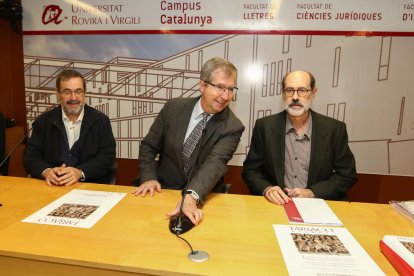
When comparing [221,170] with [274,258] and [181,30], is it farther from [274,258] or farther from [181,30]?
[181,30]

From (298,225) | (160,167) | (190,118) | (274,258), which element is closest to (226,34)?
(190,118)

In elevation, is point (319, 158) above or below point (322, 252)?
above

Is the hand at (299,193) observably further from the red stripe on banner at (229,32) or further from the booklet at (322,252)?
the red stripe on banner at (229,32)

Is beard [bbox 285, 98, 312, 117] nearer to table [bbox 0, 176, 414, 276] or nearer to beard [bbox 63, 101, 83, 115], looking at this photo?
table [bbox 0, 176, 414, 276]

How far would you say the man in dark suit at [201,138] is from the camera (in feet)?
6.25

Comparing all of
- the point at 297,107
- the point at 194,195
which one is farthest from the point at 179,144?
the point at 297,107

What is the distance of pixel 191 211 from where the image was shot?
1424mm

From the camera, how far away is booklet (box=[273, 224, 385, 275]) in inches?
41.4

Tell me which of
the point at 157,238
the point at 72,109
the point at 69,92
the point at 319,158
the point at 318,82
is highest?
the point at 318,82

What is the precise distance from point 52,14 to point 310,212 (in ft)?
9.95

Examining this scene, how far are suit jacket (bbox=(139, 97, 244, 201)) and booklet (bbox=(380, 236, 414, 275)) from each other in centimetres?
90

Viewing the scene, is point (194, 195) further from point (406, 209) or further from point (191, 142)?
point (406, 209)

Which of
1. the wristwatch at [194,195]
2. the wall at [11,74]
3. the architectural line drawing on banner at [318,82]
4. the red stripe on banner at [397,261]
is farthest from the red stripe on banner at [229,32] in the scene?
the red stripe on banner at [397,261]

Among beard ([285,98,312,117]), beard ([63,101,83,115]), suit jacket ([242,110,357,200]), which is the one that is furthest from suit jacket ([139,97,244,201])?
beard ([63,101,83,115])
